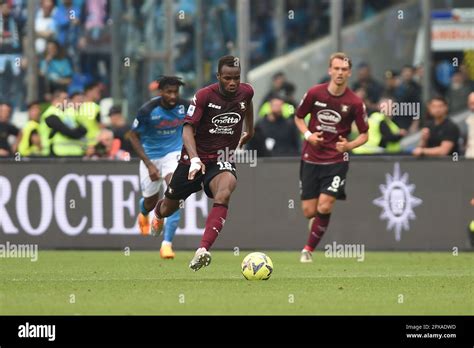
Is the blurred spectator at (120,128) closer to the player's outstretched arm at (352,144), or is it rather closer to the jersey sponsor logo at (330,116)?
the jersey sponsor logo at (330,116)

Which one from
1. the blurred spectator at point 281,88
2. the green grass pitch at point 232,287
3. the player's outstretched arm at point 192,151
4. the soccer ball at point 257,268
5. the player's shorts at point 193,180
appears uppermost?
the blurred spectator at point 281,88

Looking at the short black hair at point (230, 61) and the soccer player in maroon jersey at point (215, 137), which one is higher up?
the short black hair at point (230, 61)

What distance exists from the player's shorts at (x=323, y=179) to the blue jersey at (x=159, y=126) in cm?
167

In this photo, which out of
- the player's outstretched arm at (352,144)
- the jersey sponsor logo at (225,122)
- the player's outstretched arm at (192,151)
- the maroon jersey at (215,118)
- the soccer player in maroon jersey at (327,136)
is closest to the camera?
the player's outstretched arm at (192,151)

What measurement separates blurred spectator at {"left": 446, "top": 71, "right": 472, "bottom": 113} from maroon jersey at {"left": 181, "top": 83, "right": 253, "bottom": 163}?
9.29m

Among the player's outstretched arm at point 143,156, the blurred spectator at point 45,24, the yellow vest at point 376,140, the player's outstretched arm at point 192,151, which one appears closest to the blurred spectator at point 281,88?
the yellow vest at point 376,140

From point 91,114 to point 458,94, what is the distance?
6.11 m

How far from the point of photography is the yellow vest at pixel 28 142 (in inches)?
853

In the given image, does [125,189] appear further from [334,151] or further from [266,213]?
[334,151]

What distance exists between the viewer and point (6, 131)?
21.6m

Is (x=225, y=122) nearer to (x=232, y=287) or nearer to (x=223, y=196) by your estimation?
(x=223, y=196)

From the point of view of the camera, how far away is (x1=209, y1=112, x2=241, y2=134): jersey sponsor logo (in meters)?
14.6

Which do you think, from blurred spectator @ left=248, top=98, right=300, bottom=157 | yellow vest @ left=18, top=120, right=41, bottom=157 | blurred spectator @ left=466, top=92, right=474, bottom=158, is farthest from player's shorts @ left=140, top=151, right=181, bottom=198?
blurred spectator @ left=466, top=92, right=474, bottom=158

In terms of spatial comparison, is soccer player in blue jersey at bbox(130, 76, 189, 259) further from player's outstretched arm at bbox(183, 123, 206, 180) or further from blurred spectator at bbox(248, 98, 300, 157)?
blurred spectator at bbox(248, 98, 300, 157)
